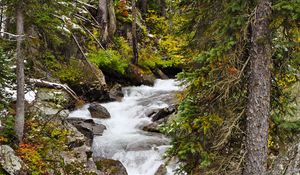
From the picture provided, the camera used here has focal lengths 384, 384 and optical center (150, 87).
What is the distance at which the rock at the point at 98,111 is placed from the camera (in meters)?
16.1

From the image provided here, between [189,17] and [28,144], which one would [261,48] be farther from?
[28,144]

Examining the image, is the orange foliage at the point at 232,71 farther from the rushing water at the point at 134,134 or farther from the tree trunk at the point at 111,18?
the tree trunk at the point at 111,18

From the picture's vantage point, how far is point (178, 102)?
8.73 meters

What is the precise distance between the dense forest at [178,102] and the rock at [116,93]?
0.07 meters

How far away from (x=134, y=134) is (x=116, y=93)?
478 cm

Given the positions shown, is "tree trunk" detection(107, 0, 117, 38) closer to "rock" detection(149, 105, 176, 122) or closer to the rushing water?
the rushing water

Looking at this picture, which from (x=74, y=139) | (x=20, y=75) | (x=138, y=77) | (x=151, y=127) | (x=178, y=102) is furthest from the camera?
(x=138, y=77)

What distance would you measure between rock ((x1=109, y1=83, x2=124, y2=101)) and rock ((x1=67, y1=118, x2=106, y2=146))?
3.66m

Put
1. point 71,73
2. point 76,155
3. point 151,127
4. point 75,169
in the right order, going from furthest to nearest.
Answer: point 71,73 < point 151,127 < point 76,155 < point 75,169

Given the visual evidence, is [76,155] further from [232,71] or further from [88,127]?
[232,71]

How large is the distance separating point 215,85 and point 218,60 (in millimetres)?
439

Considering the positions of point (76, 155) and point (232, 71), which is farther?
point (76, 155)

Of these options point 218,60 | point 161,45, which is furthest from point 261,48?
point 161,45

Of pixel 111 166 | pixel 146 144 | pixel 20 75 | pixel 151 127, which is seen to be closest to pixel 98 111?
pixel 151 127
